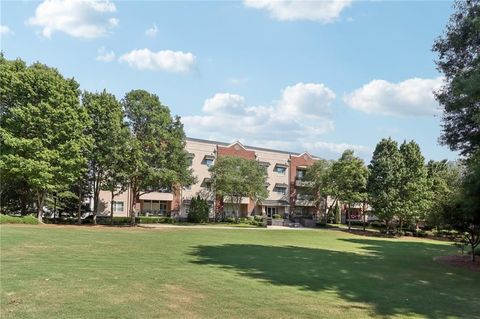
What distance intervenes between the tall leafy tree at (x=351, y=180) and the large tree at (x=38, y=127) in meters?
32.9

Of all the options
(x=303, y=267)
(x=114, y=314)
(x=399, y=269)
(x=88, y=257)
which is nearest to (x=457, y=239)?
(x=399, y=269)

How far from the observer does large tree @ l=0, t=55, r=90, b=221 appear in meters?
33.4

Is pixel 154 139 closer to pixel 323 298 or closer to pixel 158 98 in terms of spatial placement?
pixel 158 98

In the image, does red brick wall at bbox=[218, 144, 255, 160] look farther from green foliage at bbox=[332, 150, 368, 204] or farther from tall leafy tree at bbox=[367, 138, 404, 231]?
tall leafy tree at bbox=[367, 138, 404, 231]

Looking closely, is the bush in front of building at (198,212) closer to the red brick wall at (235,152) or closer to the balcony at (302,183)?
the red brick wall at (235,152)

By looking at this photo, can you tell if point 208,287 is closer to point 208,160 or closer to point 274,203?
point 208,160

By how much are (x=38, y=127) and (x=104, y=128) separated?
6.51m

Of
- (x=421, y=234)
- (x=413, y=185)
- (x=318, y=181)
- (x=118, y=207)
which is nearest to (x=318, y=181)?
(x=318, y=181)

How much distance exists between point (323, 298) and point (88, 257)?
861 centimetres

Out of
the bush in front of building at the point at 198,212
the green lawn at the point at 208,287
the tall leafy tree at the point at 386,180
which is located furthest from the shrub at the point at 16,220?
the tall leafy tree at the point at 386,180

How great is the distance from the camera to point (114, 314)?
7.96 meters

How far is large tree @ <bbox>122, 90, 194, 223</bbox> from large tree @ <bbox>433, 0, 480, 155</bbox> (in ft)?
89.1

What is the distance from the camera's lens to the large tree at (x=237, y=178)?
189 ft

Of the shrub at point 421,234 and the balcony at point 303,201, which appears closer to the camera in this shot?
the shrub at point 421,234
